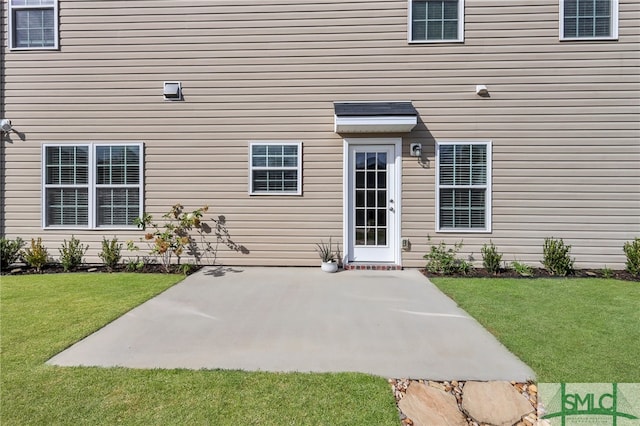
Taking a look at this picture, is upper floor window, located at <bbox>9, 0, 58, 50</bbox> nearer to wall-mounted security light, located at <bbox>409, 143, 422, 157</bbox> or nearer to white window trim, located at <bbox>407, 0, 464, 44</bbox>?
white window trim, located at <bbox>407, 0, 464, 44</bbox>

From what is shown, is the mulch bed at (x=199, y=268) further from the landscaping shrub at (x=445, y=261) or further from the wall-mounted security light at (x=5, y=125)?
the wall-mounted security light at (x=5, y=125)

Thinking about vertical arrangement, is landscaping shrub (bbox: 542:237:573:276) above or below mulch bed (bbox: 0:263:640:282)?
above

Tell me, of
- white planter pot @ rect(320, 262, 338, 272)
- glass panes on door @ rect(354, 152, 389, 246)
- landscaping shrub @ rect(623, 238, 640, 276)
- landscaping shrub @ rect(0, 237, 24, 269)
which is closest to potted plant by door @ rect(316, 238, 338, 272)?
white planter pot @ rect(320, 262, 338, 272)

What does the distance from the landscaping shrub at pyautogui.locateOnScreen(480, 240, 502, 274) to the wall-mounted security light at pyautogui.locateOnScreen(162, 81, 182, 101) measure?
5.85 m

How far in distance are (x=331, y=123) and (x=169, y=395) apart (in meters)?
4.67

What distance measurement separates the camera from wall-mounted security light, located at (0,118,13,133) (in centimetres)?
585

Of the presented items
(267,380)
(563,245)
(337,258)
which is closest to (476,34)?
(563,245)

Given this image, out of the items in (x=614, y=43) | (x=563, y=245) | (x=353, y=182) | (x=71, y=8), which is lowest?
(x=563, y=245)

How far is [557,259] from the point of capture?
5340 millimetres

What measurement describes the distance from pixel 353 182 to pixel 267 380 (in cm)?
398

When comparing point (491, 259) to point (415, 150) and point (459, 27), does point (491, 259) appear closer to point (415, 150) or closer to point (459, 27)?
point (415, 150)

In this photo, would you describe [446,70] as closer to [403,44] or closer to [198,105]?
[403,44]

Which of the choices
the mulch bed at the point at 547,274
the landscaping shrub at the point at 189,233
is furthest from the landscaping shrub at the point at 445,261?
the landscaping shrub at the point at 189,233

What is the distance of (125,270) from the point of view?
5625 mm
